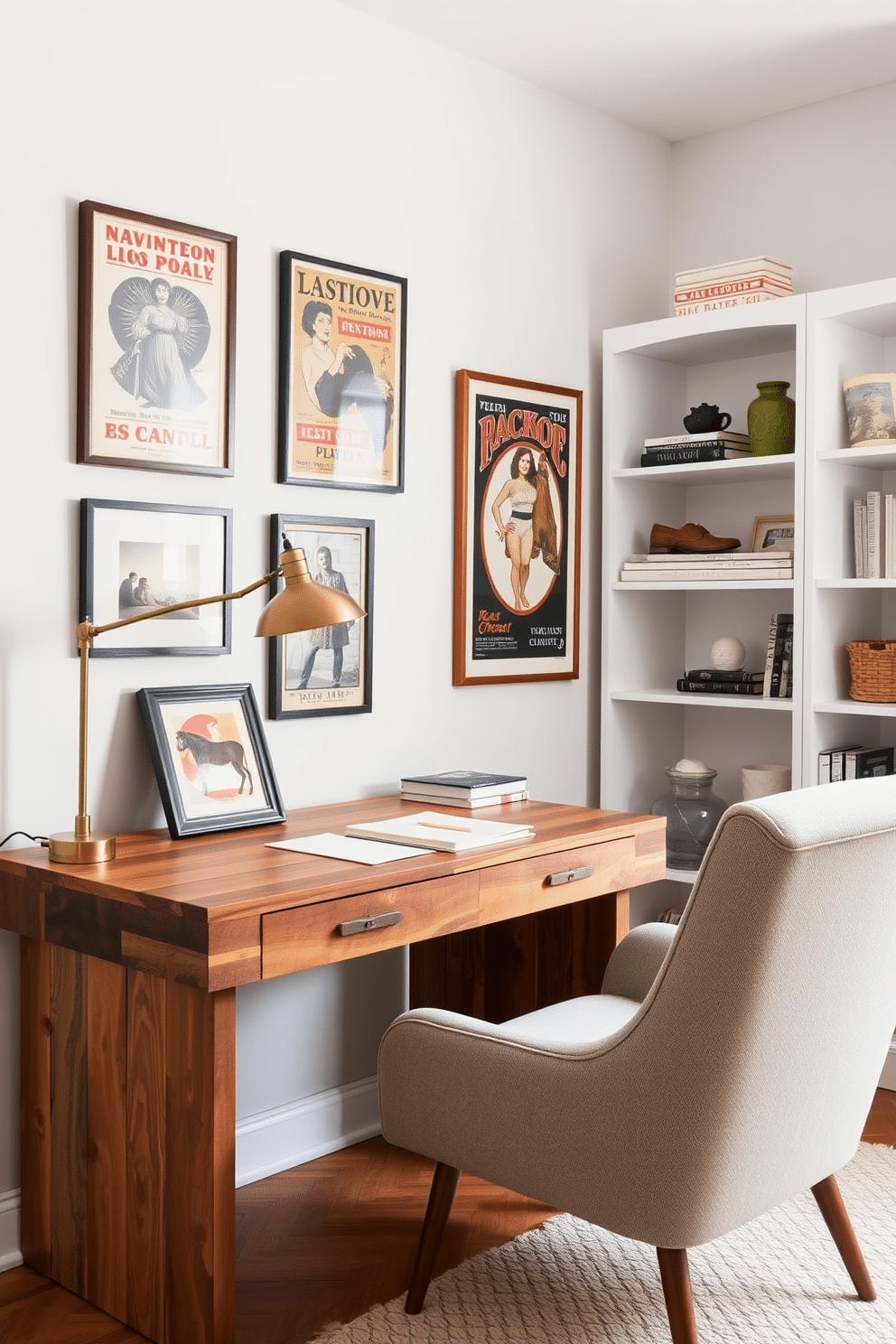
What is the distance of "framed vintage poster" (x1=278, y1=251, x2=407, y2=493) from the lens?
2764 mm

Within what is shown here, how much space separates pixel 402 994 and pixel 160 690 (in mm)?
1068

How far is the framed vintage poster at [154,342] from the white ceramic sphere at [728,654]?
152 centimetres

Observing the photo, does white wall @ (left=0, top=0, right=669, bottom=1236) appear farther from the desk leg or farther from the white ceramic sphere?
the white ceramic sphere

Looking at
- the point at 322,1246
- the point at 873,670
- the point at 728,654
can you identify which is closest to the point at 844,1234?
the point at 322,1246

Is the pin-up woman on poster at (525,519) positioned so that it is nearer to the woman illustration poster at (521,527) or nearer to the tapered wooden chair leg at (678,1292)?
the woman illustration poster at (521,527)

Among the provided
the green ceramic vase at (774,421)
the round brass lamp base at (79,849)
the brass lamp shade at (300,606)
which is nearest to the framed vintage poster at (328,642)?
the brass lamp shade at (300,606)

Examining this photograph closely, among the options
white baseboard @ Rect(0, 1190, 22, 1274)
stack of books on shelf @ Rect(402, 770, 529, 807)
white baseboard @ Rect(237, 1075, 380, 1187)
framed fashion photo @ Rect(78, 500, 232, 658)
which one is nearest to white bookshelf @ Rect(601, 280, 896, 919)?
stack of books on shelf @ Rect(402, 770, 529, 807)

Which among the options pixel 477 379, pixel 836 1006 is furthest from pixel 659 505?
A: pixel 836 1006

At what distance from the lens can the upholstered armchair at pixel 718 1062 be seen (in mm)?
1668

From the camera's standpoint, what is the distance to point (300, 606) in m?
2.18

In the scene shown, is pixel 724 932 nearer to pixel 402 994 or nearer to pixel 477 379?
pixel 402 994

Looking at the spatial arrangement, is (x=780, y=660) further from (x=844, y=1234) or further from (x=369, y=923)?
(x=369, y=923)

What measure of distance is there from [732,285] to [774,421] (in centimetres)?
38

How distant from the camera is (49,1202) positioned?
2285mm
